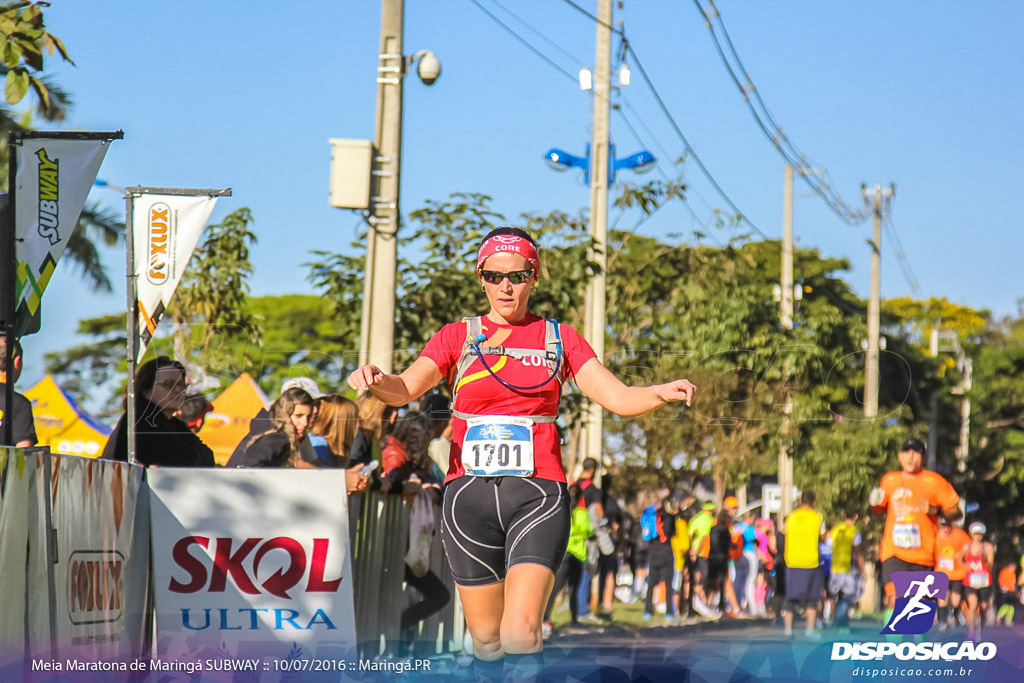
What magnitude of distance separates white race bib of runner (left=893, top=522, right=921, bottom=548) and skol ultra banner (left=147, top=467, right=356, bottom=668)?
13.7 feet

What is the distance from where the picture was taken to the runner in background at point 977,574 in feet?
55.8

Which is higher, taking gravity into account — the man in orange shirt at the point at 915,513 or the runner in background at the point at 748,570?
the man in orange shirt at the point at 915,513

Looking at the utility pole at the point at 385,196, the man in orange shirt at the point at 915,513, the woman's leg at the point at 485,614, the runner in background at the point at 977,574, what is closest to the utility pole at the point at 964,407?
the runner in background at the point at 977,574

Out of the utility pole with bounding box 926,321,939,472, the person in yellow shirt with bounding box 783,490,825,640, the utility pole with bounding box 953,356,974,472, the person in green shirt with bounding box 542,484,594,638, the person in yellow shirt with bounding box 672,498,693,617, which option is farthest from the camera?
the utility pole with bounding box 953,356,974,472

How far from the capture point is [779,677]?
6555 millimetres

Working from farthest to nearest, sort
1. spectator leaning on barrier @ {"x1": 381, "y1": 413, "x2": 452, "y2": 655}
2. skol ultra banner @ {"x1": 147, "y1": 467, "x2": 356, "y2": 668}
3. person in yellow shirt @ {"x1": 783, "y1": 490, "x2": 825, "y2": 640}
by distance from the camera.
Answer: person in yellow shirt @ {"x1": 783, "y1": 490, "x2": 825, "y2": 640} < spectator leaning on barrier @ {"x1": 381, "y1": 413, "x2": 452, "y2": 655} < skol ultra banner @ {"x1": 147, "y1": 467, "x2": 356, "y2": 668}

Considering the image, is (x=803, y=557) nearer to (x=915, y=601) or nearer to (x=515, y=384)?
(x=915, y=601)

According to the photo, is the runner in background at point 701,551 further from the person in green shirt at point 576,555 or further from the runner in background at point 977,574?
the person in green shirt at point 576,555

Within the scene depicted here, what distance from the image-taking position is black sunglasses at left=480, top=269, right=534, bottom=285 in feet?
17.6

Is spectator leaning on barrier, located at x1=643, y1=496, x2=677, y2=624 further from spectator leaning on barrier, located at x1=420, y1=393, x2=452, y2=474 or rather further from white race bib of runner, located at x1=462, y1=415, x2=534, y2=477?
white race bib of runner, located at x1=462, y1=415, x2=534, y2=477

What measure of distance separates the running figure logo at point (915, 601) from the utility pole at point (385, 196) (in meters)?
4.33

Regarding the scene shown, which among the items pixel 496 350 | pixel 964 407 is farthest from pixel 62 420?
pixel 964 407

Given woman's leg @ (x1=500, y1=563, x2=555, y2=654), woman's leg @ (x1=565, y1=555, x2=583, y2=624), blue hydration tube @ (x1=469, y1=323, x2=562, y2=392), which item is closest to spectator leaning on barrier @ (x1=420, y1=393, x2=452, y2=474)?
woman's leg @ (x1=565, y1=555, x2=583, y2=624)

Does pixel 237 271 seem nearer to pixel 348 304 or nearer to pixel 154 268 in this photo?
pixel 348 304
